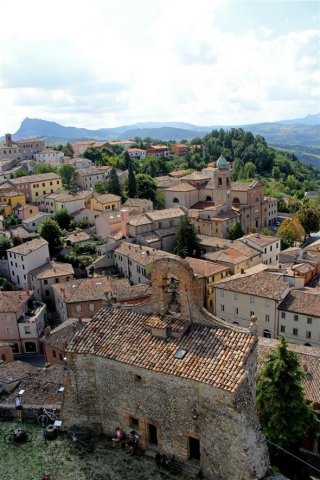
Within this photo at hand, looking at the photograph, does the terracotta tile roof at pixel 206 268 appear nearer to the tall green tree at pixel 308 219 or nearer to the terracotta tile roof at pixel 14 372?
the terracotta tile roof at pixel 14 372

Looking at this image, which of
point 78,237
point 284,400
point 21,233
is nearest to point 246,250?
point 78,237

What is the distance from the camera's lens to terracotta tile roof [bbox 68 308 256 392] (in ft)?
47.0

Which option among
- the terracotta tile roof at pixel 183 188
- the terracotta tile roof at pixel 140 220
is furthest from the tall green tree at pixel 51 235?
the terracotta tile roof at pixel 183 188

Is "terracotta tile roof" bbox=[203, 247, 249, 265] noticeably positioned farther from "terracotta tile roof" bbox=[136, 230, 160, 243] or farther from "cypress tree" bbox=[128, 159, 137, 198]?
"cypress tree" bbox=[128, 159, 137, 198]

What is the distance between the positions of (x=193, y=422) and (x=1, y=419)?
26.3 feet

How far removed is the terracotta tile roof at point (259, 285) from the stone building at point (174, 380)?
96.2ft

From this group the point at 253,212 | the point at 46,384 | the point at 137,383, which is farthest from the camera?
the point at 253,212

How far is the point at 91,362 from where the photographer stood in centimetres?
1669

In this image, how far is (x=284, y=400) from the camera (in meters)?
25.5

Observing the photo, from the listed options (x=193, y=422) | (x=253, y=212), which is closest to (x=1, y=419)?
(x=193, y=422)

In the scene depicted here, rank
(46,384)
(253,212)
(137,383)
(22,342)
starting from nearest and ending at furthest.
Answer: (137,383) → (46,384) → (22,342) → (253,212)

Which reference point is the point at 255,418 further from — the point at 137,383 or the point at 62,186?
the point at 62,186

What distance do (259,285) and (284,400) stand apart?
21433mm

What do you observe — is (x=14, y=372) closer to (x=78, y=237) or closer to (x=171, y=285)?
(x=171, y=285)
